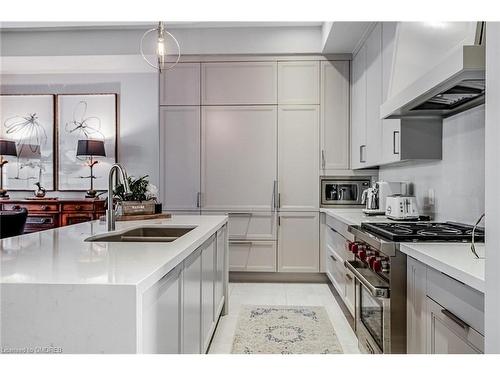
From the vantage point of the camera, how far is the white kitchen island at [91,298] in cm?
91

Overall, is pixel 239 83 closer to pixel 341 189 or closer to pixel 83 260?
pixel 341 189

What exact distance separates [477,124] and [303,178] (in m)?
2.23

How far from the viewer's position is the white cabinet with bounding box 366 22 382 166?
325 cm

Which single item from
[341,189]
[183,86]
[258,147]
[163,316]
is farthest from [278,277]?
[163,316]

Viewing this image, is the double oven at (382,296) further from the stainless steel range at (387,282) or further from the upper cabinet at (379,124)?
the upper cabinet at (379,124)

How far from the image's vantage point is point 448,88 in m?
1.75

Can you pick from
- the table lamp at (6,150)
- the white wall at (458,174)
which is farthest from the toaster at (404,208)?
the table lamp at (6,150)

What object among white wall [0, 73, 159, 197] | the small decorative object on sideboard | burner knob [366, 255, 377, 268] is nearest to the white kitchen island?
burner knob [366, 255, 377, 268]

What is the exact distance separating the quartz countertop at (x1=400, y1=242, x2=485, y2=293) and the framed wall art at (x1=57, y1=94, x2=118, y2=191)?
4.32 m

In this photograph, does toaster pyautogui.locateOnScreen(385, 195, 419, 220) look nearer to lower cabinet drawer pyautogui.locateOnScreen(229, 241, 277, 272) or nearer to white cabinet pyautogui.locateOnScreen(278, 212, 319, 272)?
white cabinet pyautogui.locateOnScreen(278, 212, 319, 272)

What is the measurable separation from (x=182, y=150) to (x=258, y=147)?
838mm

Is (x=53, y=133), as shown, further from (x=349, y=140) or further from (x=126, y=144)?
(x=349, y=140)

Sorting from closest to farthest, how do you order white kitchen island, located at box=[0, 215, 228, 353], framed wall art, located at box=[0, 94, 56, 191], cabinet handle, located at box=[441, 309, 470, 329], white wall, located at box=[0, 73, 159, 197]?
white kitchen island, located at box=[0, 215, 228, 353] < cabinet handle, located at box=[441, 309, 470, 329] < white wall, located at box=[0, 73, 159, 197] < framed wall art, located at box=[0, 94, 56, 191]
